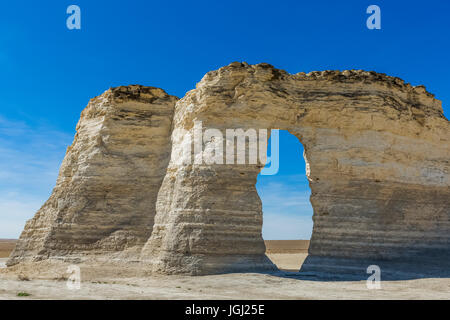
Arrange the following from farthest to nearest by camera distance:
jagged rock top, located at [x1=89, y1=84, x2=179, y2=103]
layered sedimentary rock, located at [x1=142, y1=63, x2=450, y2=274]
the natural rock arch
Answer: jagged rock top, located at [x1=89, y1=84, x2=179, y2=103]
the natural rock arch
layered sedimentary rock, located at [x1=142, y1=63, x2=450, y2=274]

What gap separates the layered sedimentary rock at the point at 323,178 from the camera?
47.2ft

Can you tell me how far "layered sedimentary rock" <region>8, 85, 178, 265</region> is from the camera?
56.7ft

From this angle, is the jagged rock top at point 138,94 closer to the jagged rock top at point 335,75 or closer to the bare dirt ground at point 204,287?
the jagged rock top at point 335,75

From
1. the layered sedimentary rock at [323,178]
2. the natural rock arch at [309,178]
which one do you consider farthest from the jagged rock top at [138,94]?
the layered sedimentary rock at [323,178]

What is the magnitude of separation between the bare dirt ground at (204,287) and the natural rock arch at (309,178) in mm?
870

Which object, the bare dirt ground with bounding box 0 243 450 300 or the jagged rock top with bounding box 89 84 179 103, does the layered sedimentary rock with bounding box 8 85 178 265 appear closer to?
the jagged rock top with bounding box 89 84 179 103

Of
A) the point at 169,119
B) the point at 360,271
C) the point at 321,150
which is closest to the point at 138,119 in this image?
the point at 169,119

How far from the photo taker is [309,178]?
16219mm

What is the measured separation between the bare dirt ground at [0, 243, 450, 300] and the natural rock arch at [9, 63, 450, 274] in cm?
87

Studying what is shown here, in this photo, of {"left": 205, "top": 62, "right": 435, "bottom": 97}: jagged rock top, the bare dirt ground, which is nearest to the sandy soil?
the bare dirt ground

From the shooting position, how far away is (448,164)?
18.1 m

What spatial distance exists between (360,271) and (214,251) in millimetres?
4757

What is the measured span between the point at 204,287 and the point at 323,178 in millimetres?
6318
